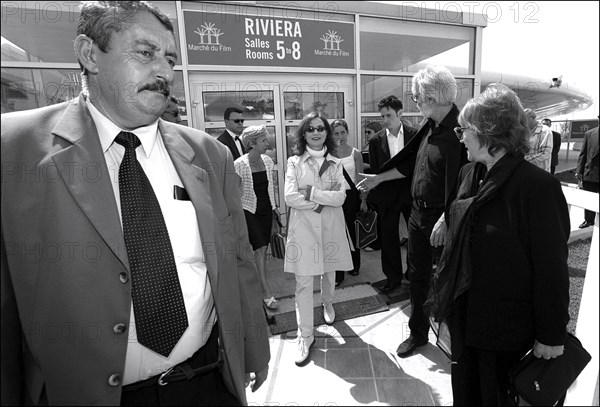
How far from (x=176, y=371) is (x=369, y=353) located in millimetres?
2151

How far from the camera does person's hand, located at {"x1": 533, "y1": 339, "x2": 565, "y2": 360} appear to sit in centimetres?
165

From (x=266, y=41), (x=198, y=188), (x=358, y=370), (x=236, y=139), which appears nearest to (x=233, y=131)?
(x=236, y=139)

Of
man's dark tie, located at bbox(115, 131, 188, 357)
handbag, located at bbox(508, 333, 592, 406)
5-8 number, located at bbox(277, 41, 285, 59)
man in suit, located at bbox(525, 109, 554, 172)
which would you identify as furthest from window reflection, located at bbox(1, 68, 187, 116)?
man in suit, located at bbox(525, 109, 554, 172)

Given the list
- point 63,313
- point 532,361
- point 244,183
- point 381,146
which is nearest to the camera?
point 63,313

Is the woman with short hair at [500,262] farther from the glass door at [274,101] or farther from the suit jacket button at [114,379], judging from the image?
the glass door at [274,101]

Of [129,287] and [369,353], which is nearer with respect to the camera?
[129,287]

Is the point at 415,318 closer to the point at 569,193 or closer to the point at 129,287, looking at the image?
the point at 569,193

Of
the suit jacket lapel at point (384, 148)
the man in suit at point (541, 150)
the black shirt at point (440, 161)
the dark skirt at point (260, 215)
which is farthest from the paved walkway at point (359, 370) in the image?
the man in suit at point (541, 150)

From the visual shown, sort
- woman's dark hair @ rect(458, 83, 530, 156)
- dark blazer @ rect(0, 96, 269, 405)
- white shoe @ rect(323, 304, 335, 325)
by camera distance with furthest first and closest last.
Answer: white shoe @ rect(323, 304, 335, 325), woman's dark hair @ rect(458, 83, 530, 156), dark blazer @ rect(0, 96, 269, 405)

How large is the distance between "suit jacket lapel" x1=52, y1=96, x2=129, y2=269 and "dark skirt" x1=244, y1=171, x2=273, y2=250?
8.58 feet

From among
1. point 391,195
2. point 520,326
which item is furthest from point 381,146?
point 520,326

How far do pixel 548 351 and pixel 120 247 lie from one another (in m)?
1.93

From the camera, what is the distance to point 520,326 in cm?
174

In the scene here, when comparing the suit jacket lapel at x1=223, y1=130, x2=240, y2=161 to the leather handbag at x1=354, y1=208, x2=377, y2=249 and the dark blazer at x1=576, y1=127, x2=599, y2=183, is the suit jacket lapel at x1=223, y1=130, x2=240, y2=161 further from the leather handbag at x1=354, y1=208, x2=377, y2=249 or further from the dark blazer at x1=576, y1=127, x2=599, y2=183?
the dark blazer at x1=576, y1=127, x2=599, y2=183
